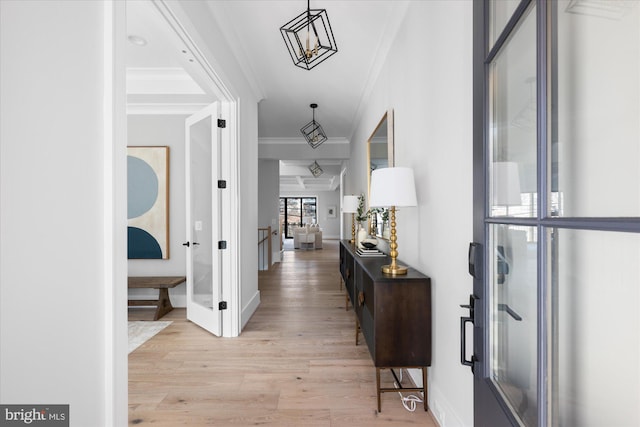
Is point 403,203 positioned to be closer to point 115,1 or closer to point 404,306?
point 404,306

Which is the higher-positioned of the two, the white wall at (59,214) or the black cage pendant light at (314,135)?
the black cage pendant light at (314,135)

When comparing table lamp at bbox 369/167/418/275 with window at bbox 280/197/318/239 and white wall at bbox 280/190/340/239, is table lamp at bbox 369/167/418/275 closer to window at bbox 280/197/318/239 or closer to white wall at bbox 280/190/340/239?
white wall at bbox 280/190/340/239

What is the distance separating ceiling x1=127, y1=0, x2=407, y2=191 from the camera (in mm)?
2395

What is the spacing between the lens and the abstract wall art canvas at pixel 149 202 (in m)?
3.92

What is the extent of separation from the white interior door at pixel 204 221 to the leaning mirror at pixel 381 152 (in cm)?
163

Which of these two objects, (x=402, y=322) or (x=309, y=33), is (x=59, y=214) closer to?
(x=402, y=322)

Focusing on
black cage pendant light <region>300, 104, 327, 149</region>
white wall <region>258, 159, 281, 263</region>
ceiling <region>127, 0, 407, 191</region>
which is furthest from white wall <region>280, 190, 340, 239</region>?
black cage pendant light <region>300, 104, 327, 149</region>

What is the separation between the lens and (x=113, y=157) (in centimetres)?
117

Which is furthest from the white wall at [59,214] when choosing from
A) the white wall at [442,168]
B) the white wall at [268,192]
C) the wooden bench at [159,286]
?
the white wall at [268,192]

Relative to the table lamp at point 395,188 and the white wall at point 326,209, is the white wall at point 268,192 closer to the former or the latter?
the table lamp at point 395,188

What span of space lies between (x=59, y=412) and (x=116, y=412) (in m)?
0.21

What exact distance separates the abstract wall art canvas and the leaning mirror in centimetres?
258

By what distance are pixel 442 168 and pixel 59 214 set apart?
1.70 meters

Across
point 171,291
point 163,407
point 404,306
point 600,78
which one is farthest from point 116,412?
point 171,291
